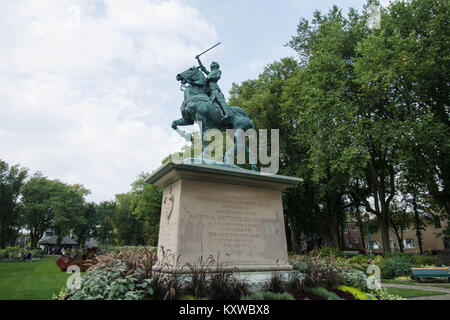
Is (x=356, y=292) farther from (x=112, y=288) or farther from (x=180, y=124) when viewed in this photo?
(x=180, y=124)

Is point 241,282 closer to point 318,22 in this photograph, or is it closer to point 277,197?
point 277,197

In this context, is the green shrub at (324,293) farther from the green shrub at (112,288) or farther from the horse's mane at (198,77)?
the horse's mane at (198,77)

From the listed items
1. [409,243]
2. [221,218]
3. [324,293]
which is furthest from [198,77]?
[409,243]

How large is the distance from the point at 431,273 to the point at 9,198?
63.2m

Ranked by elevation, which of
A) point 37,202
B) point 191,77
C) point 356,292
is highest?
point 37,202

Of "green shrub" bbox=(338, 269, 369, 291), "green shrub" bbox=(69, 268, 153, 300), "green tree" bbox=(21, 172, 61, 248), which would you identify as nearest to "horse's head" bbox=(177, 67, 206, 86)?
"green shrub" bbox=(69, 268, 153, 300)

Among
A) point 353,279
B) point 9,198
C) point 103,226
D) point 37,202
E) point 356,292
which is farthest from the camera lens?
point 103,226

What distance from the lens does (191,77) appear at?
8812mm

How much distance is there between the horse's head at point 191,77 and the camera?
28.8ft

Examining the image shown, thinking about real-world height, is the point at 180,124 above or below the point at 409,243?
above

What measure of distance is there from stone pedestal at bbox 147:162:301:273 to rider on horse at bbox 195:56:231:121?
2179 mm

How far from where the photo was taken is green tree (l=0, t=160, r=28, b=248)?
52250 millimetres
